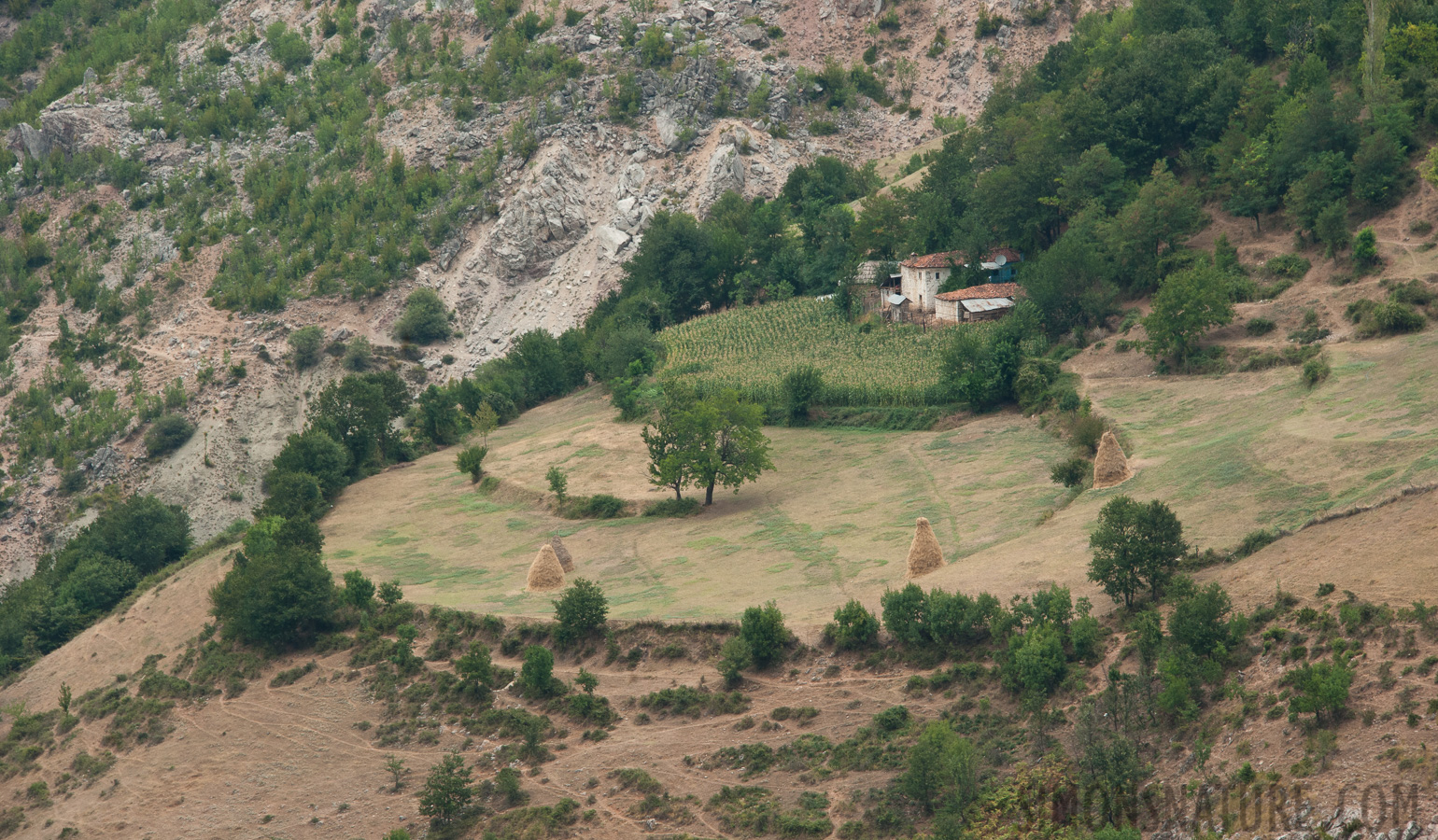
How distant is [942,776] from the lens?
28.7 metres

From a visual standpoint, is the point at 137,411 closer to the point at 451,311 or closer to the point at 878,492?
the point at 451,311

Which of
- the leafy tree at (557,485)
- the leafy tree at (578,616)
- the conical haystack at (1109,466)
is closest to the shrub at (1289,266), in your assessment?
the conical haystack at (1109,466)

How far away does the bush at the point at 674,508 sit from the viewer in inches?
2119

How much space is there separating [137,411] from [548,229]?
2956cm

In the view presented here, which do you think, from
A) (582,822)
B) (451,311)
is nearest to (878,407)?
(582,822)

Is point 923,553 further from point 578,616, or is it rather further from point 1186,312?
point 1186,312

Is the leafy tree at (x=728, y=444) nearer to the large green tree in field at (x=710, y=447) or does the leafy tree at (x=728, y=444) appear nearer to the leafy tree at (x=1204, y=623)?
the large green tree in field at (x=710, y=447)

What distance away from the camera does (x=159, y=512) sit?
213ft

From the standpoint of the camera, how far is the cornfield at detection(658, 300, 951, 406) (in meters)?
62.5

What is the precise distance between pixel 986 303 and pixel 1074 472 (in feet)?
81.6

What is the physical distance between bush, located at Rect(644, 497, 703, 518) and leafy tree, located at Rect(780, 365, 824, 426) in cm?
953

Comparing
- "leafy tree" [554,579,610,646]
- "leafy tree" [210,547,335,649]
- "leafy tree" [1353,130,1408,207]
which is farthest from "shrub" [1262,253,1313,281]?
"leafy tree" [210,547,335,649]

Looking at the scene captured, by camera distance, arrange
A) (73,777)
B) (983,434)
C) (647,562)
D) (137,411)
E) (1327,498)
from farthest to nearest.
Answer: (137,411) < (983,434) < (647,562) < (73,777) < (1327,498)

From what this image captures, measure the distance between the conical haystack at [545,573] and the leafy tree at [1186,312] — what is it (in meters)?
26.0
